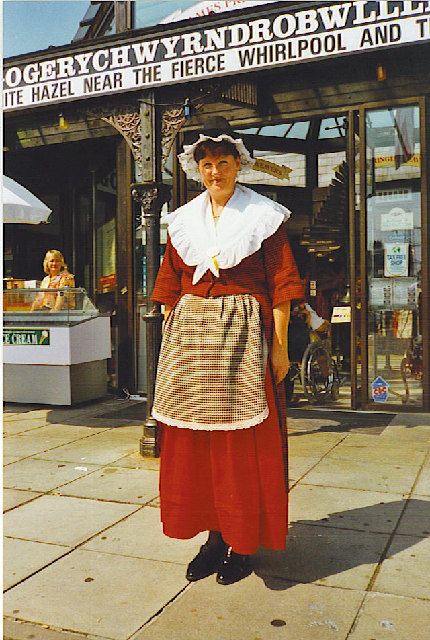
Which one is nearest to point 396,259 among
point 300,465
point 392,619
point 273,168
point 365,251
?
point 365,251

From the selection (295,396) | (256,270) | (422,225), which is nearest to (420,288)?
(422,225)

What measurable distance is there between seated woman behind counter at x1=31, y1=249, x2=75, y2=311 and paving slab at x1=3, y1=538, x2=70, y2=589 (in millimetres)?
4426

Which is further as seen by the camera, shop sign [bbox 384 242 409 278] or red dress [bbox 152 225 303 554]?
shop sign [bbox 384 242 409 278]

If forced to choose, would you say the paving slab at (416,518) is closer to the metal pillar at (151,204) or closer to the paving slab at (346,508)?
the paving slab at (346,508)

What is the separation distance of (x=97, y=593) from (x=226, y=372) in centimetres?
114

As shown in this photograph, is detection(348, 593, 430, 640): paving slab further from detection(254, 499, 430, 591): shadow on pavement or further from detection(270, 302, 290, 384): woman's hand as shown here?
detection(270, 302, 290, 384): woman's hand

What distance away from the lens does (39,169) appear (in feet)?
33.7

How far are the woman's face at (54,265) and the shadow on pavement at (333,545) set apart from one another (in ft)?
17.7

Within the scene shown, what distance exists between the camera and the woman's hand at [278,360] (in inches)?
122

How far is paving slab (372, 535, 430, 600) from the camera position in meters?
2.87

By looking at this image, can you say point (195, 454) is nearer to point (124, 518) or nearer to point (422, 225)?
point (124, 518)

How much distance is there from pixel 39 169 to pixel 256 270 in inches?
318

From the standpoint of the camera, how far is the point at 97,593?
113 inches

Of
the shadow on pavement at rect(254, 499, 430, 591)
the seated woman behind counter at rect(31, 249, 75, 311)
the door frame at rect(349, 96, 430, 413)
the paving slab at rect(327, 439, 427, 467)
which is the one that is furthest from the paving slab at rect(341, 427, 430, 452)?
the seated woman behind counter at rect(31, 249, 75, 311)
